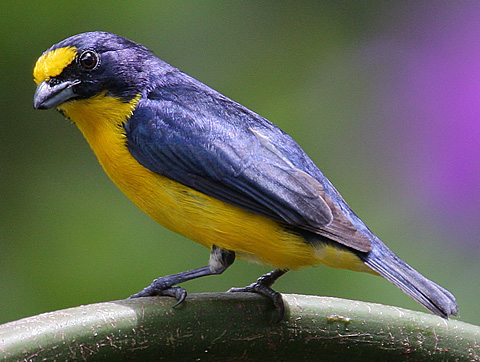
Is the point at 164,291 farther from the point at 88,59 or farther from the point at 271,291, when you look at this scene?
the point at 88,59

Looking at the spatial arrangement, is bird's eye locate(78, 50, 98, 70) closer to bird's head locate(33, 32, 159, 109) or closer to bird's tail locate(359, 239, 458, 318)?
bird's head locate(33, 32, 159, 109)

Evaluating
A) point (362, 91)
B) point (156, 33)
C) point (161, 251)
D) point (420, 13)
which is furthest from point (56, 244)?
point (420, 13)

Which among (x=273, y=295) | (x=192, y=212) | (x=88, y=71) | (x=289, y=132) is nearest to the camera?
(x=273, y=295)

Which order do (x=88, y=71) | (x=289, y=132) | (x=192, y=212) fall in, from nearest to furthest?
(x=192, y=212) → (x=88, y=71) → (x=289, y=132)

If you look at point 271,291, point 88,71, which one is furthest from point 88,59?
point 271,291

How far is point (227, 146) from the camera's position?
2.91 meters

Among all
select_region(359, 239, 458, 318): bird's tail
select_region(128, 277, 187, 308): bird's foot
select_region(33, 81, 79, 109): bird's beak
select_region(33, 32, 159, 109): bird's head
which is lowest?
select_region(128, 277, 187, 308): bird's foot

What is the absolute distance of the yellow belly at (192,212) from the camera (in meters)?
2.82

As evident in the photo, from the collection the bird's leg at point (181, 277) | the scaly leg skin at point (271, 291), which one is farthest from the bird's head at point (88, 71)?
the scaly leg skin at point (271, 291)

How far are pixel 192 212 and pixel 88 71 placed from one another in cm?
56

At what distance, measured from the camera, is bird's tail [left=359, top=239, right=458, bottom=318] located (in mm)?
2727

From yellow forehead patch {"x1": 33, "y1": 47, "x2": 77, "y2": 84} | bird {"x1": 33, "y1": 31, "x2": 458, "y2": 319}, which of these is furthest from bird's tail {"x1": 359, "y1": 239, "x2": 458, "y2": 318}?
yellow forehead patch {"x1": 33, "y1": 47, "x2": 77, "y2": 84}

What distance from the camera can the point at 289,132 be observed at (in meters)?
4.49

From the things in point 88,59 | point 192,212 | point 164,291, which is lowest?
point 164,291
